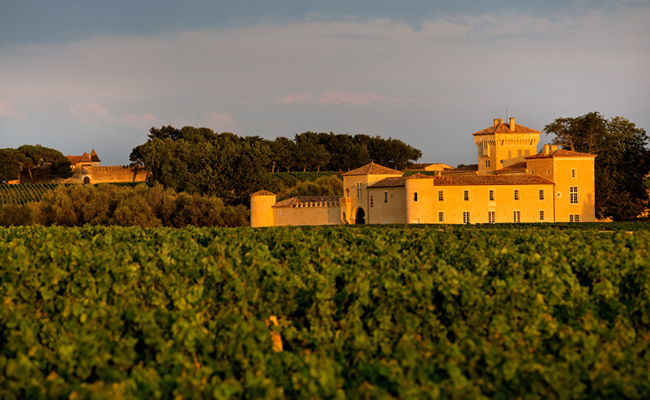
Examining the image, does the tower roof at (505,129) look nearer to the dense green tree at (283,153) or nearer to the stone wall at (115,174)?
the dense green tree at (283,153)

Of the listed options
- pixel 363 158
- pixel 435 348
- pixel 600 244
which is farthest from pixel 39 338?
pixel 363 158

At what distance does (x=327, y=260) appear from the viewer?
1016 cm

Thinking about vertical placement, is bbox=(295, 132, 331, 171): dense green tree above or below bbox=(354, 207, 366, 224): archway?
above

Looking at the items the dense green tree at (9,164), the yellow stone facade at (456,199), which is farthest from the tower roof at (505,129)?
the dense green tree at (9,164)

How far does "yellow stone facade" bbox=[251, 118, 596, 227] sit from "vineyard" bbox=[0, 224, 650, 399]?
37028mm

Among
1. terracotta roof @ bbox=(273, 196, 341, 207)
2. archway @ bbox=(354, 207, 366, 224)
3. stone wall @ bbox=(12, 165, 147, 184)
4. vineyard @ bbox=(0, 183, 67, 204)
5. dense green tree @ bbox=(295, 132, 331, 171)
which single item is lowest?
archway @ bbox=(354, 207, 366, 224)

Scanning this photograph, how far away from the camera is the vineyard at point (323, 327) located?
5801 mm

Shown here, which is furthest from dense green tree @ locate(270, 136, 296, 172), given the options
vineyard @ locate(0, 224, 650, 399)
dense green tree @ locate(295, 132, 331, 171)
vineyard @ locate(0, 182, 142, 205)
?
vineyard @ locate(0, 224, 650, 399)

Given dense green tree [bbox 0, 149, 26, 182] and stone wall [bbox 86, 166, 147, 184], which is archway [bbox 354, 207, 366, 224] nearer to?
stone wall [bbox 86, 166, 147, 184]

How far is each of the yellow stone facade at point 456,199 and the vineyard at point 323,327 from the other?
1458 inches

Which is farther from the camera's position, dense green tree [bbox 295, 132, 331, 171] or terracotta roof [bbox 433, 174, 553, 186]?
dense green tree [bbox 295, 132, 331, 171]

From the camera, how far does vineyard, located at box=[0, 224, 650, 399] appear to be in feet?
19.0

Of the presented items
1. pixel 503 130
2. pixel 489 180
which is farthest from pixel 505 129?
pixel 489 180

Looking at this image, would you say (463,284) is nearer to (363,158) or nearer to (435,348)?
(435,348)
